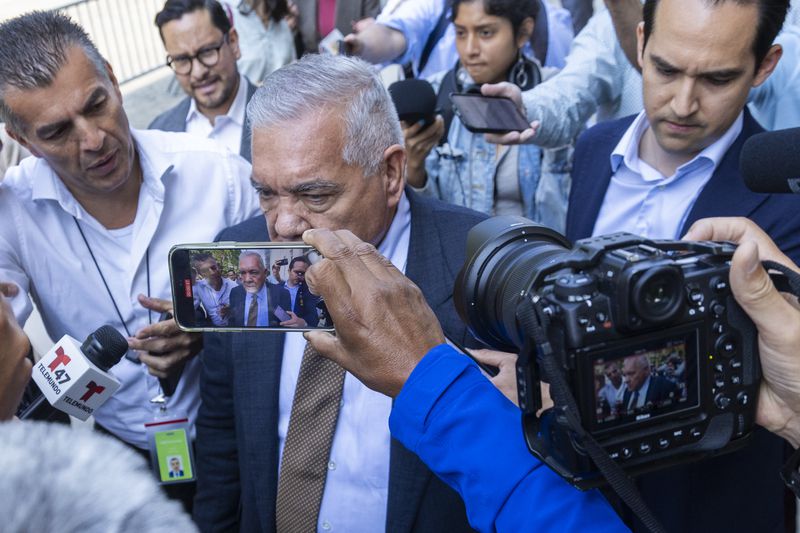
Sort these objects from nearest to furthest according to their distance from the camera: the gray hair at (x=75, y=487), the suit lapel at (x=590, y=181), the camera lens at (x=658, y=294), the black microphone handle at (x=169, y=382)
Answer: the gray hair at (x=75, y=487) < the camera lens at (x=658, y=294) < the black microphone handle at (x=169, y=382) < the suit lapel at (x=590, y=181)

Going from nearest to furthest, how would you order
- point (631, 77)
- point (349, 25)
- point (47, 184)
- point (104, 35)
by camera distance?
point (47, 184)
point (631, 77)
point (349, 25)
point (104, 35)

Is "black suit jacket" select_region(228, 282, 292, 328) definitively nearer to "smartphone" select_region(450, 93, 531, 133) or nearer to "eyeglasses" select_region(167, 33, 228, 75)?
"smartphone" select_region(450, 93, 531, 133)

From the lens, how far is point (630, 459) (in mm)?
1130

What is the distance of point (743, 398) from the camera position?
3.99 feet

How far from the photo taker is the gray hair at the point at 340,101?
172 cm

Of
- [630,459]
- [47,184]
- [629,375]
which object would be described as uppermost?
[629,375]

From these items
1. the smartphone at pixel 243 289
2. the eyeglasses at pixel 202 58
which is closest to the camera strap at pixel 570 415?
the smartphone at pixel 243 289

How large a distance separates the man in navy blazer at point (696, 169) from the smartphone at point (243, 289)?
0.82 meters

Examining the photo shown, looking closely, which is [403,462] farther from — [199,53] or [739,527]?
[199,53]

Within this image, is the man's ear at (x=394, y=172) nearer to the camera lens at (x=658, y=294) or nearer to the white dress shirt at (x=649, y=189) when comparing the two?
the white dress shirt at (x=649, y=189)

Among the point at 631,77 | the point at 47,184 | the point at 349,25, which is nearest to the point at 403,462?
the point at 47,184

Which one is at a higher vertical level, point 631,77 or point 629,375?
point 629,375

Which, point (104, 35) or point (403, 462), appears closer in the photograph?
point (403, 462)

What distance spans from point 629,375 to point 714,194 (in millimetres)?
932
